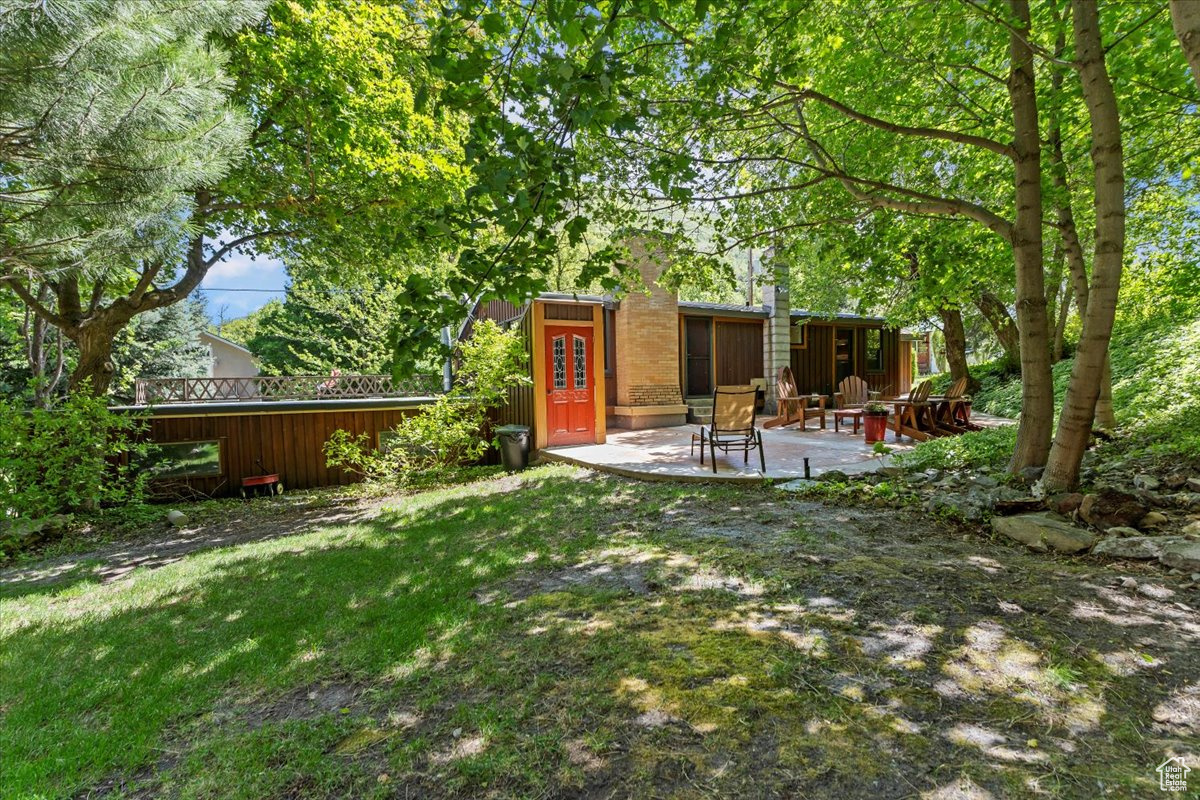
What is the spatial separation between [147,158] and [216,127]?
566 millimetres

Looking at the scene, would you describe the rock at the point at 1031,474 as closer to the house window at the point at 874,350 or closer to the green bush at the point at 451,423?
the green bush at the point at 451,423

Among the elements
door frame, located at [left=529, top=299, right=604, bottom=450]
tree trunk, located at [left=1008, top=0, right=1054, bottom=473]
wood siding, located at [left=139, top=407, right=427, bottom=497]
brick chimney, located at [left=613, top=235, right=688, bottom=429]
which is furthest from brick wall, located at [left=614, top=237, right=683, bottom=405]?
tree trunk, located at [left=1008, top=0, right=1054, bottom=473]

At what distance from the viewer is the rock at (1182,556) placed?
282 centimetres

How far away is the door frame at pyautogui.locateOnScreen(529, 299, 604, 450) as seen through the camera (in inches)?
340

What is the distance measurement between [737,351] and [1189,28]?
38.3 feet

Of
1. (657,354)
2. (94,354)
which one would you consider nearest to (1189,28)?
(657,354)

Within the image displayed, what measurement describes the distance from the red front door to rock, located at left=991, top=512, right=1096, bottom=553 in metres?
6.47

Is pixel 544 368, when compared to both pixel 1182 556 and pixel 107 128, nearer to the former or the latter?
pixel 107 128

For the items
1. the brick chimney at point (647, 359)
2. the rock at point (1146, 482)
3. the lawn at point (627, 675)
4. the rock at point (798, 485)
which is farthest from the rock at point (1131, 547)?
the brick chimney at point (647, 359)

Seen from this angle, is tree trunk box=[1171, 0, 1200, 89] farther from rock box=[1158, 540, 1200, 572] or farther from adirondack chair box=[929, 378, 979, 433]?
adirondack chair box=[929, 378, 979, 433]

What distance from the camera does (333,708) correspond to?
2.12 meters

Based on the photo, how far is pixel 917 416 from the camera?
27.0 ft

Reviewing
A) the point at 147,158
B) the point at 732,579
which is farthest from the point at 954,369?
the point at 147,158

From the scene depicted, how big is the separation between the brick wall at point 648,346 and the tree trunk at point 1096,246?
7497 millimetres
